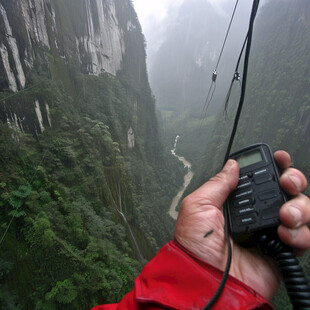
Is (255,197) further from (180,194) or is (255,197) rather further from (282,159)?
(180,194)

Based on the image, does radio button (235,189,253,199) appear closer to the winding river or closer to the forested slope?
the forested slope

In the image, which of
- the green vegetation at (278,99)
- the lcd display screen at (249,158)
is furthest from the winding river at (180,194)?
the lcd display screen at (249,158)

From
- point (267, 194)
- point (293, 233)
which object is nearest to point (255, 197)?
point (267, 194)

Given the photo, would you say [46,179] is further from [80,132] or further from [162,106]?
[162,106]

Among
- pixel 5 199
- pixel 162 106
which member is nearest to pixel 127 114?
pixel 5 199

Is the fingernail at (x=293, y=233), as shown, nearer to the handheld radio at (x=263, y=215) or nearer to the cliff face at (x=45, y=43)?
the handheld radio at (x=263, y=215)

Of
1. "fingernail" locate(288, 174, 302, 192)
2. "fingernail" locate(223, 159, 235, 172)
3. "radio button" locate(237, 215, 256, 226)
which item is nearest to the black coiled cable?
"radio button" locate(237, 215, 256, 226)

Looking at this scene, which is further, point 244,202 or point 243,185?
point 243,185
